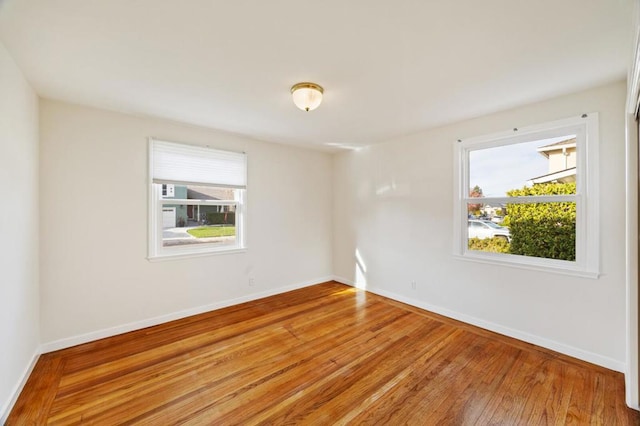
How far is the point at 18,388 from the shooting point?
1982mm

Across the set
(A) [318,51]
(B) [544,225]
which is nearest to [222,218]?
(A) [318,51]

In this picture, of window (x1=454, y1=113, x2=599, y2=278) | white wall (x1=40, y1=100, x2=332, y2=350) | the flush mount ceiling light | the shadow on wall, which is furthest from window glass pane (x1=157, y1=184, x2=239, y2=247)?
window (x1=454, y1=113, x2=599, y2=278)

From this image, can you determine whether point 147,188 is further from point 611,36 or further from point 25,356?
point 611,36

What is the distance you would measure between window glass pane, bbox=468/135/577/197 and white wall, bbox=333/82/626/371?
9.2 inches

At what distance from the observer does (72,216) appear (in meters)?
2.69

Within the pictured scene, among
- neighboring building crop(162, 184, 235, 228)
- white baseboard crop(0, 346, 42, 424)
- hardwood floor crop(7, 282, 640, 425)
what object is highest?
neighboring building crop(162, 184, 235, 228)

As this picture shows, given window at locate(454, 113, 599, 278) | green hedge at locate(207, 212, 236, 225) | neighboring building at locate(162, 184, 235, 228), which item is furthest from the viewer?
green hedge at locate(207, 212, 236, 225)

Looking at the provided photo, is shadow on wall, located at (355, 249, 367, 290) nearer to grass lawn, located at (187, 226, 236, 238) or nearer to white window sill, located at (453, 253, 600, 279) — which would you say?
white window sill, located at (453, 253, 600, 279)

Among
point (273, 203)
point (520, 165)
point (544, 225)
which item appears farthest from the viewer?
point (273, 203)

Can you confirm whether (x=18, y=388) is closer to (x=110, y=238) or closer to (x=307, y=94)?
(x=110, y=238)

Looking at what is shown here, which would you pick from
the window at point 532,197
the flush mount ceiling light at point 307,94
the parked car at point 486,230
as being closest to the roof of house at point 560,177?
the window at point 532,197

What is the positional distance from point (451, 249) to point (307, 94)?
8.26ft

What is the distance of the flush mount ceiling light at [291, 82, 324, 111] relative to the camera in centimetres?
227

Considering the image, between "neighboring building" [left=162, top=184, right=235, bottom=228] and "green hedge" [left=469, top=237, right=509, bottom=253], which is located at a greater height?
"neighboring building" [left=162, top=184, right=235, bottom=228]
